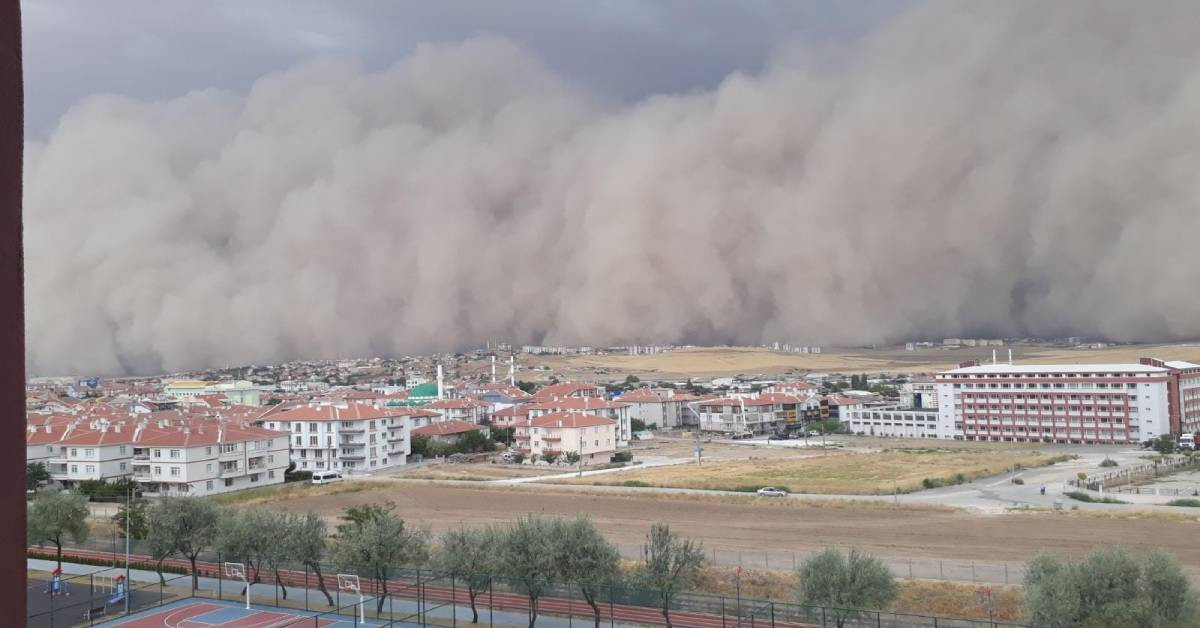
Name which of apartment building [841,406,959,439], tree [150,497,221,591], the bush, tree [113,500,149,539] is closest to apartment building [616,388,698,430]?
apartment building [841,406,959,439]

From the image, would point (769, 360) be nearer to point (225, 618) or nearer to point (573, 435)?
point (573, 435)

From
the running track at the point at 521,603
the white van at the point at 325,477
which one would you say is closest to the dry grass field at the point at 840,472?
the white van at the point at 325,477

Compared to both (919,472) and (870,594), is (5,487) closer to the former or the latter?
(870,594)

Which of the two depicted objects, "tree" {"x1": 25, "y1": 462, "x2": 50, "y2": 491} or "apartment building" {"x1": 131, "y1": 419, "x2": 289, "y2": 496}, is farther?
"tree" {"x1": 25, "y1": 462, "x2": 50, "y2": 491}

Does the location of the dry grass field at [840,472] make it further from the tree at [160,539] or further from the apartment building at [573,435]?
the tree at [160,539]

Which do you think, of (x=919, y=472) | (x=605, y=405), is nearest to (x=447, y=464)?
(x=605, y=405)

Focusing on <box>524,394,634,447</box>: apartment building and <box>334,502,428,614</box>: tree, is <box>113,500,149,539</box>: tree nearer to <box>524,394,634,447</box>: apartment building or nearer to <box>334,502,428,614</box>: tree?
<box>334,502,428,614</box>: tree

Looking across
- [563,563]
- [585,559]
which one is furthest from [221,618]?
[585,559]
